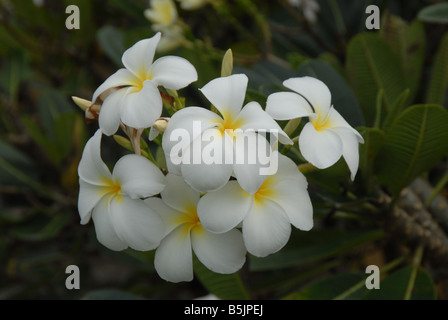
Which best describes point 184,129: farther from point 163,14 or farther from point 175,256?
point 163,14

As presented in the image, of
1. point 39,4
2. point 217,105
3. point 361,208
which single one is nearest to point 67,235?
point 39,4

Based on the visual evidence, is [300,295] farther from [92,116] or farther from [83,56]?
[83,56]


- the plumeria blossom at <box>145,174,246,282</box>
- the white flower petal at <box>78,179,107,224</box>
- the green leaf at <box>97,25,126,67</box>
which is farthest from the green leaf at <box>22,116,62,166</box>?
the plumeria blossom at <box>145,174,246,282</box>

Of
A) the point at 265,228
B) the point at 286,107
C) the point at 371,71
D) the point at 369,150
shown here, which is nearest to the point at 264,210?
the point at 265,228

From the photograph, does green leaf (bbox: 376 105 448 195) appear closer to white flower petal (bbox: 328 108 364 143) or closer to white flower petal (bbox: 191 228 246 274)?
white flower petal (bbox: 328 108 364 143)

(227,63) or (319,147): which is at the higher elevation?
(227,63)
